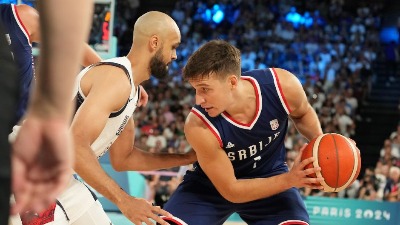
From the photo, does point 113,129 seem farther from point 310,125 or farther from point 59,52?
point 59,52

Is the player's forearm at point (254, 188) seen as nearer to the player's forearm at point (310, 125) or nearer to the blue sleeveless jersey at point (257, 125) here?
the blue sleeveless jersey at point (257, 125)

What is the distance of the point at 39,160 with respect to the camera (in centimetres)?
104

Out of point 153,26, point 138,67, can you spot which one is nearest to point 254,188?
point 138,67

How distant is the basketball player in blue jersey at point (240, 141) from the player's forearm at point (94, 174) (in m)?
0.80

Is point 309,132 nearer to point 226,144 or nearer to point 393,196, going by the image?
point 226,144

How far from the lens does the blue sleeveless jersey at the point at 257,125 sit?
399 cm

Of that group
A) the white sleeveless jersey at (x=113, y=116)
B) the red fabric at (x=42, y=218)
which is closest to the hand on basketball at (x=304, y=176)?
the white sleeveless jersey at (x=113, y=116)

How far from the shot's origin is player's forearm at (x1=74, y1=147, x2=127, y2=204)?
3184mm

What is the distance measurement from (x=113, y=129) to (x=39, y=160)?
259cm

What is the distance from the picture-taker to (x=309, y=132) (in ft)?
13.8

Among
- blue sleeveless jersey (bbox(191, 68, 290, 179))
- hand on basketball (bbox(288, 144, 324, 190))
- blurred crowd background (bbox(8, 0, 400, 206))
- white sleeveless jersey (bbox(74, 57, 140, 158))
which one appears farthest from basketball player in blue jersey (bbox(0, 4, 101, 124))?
blurred crowd background (bbox(8, 0, 400, 206))

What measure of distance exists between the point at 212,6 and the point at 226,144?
13.9 metres

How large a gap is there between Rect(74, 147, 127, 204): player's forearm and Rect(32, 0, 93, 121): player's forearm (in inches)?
84.8

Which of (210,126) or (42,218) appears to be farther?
(210,126)
